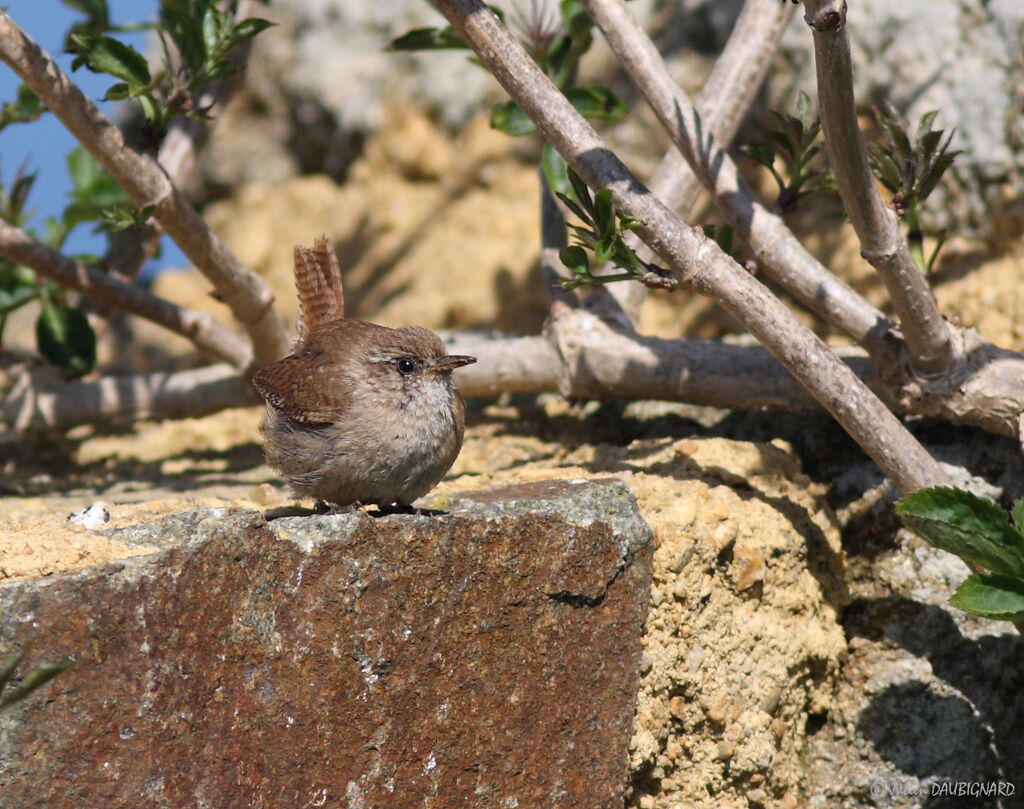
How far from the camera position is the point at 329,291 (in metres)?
3.84

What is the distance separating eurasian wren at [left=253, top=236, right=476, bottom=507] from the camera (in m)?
3.05

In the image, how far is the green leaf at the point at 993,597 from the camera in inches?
102

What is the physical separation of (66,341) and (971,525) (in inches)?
138

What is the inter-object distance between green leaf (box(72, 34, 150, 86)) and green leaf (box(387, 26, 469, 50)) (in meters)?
0.95

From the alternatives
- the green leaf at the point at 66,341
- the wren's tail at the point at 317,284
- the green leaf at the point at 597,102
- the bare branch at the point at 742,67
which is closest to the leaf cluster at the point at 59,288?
the green leaf at the point at 66,341

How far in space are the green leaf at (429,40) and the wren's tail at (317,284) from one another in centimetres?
82

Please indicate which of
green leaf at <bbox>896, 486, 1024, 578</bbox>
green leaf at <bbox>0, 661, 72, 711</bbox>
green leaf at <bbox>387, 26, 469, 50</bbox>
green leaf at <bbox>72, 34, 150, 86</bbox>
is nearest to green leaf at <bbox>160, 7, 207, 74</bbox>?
green leaf at <bbox>72, 34, 150, 86</bbox>

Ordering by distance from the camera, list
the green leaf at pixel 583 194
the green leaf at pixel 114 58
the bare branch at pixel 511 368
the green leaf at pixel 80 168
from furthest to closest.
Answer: the green leaf at pixel 80 168 < the bare branch at pixel 511 368 < the green leaf at pixel 114 58 < the green leaf at pixel 583 194

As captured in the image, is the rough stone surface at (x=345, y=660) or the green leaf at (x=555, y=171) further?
the green leaf at (x=555, y=171)

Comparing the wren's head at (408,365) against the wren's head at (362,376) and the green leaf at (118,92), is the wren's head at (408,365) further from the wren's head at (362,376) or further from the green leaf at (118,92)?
the green leaf at (118,92)

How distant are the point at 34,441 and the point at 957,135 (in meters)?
4.45

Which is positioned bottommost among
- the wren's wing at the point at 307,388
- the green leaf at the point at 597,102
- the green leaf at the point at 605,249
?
→ the wren's wing at the point at 307,388

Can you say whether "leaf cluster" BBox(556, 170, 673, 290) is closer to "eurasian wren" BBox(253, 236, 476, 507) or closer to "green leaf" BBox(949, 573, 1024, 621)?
"eurasian wren" BBox(253, 236, 476, 507)

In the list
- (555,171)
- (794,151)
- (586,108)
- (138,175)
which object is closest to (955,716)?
(794,151)
